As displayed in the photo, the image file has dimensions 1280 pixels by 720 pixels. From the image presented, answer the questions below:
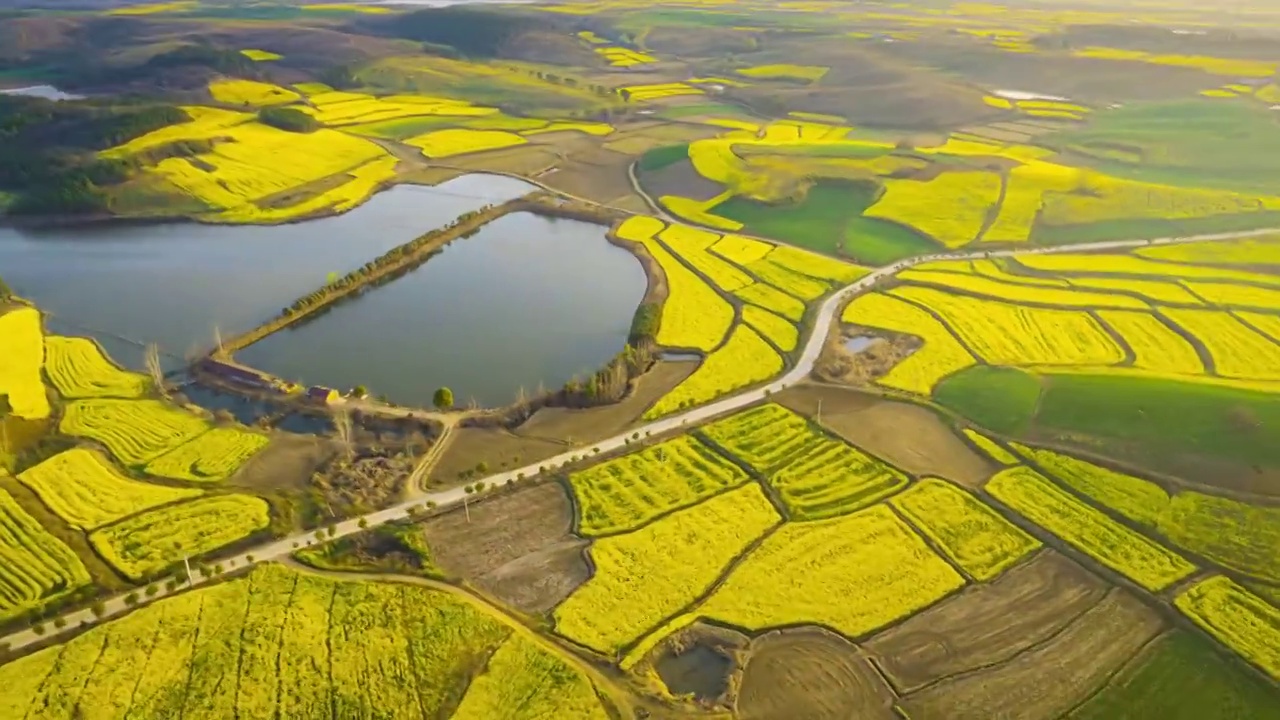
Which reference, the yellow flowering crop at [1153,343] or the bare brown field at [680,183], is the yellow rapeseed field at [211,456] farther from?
the bare brown field at [680,183]

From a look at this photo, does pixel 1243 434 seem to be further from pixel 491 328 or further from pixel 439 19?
pixel 439 19

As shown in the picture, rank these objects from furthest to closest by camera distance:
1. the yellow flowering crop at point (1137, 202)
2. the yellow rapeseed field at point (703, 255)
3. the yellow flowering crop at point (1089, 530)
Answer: the yellow flowering crop at point (1137, 202), the yellow rapeseed field at point (703, 255), the yellow flowering crop at point (1089, 530)

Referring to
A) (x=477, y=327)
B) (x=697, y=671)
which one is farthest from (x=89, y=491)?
(x=697, y=671)

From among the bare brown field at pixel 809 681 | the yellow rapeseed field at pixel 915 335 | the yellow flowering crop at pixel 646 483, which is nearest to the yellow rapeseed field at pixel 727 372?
the yellow flowering crop at pixel 646 483

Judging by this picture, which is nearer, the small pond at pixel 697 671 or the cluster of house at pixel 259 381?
the small pond at pixel 697 671

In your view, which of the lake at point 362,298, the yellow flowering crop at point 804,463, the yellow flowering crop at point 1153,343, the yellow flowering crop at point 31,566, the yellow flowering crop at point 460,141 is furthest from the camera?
the yellow flowering crop at point 460,141

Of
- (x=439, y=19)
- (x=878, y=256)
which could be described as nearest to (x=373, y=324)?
(x=878, y=256)
